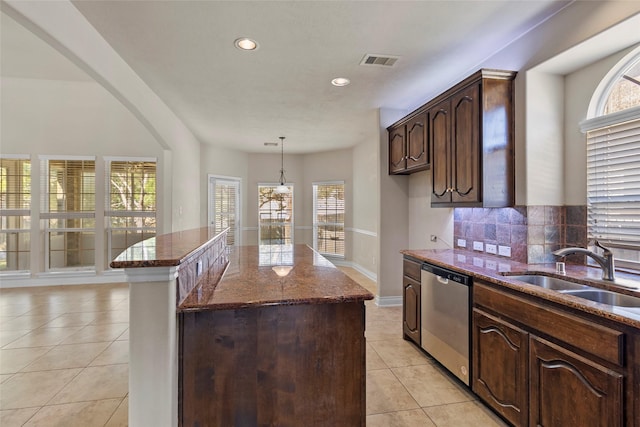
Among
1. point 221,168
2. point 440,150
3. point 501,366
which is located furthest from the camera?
point 221,168

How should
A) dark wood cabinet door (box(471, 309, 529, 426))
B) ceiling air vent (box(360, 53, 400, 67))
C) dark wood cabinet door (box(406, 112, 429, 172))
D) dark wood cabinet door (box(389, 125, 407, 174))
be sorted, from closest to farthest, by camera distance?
dark wood cabinet door (box(471, 309, 529, 426)), ceiling air vent (box(360, 53, 400, 67)), dark wood cabinet door (box(406, 112, 429, 172)), dark wood cabinet door (box(389, 125, 407, 174))

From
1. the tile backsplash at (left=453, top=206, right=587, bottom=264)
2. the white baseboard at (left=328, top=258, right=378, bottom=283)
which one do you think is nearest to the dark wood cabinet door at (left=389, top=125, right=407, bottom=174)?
the tile backsplash at (left=453, top=206, right=587, bottom=264)

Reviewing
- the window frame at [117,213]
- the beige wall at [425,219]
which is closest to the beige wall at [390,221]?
the beige wall at [425,219]

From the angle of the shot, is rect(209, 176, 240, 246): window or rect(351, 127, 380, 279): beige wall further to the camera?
rect(209, 176, 240, 246): window

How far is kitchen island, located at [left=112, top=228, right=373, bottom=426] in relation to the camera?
1275mm

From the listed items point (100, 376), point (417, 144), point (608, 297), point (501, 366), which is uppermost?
point (417, 144)

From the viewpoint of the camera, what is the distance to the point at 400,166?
3799 millimetres

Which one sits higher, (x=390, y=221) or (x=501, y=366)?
(x=390, y=221)

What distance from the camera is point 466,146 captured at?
2.57 m

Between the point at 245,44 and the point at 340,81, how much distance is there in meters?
1.13

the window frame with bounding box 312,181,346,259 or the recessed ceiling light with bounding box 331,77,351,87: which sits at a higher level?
the recessed ceiling light with bounding box 331,77,351,87

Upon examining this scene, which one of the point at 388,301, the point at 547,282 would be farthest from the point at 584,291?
the point at 388,301

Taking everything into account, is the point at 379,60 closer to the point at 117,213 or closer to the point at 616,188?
the point at 616,188

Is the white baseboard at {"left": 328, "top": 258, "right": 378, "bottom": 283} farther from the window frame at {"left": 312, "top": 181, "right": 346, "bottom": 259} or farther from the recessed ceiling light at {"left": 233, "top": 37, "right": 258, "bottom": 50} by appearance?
the recessed ceiling light at {"left": 233, "top": 37, "right": 258, "bottom": 50}
